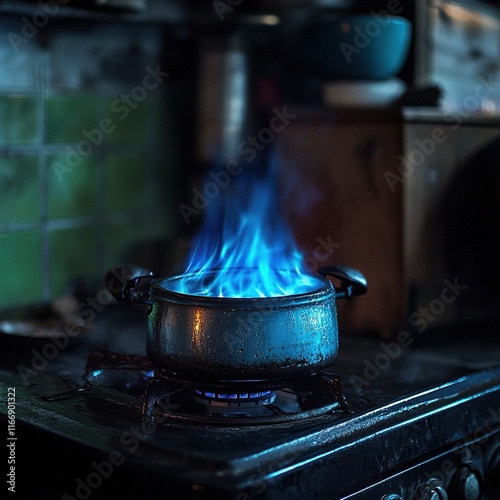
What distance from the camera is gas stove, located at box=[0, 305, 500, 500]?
1011mm

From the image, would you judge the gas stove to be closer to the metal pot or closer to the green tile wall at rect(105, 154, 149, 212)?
the metal pot

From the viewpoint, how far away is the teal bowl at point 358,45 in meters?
1.95

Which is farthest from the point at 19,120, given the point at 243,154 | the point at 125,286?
the point at 125,286

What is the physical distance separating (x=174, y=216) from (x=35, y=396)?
108 centimetres

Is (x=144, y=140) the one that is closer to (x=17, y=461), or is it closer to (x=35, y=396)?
(x=35, y=396)

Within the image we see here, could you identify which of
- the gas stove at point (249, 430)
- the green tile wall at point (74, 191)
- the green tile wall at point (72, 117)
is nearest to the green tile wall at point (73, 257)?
the green tile wall at point (74, 191)

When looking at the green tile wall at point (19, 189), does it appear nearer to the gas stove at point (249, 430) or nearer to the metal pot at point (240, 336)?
the gas stove at point (249, 430)

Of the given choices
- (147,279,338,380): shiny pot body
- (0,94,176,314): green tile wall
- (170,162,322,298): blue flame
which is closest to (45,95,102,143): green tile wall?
(0,94,176,314): green tile wall

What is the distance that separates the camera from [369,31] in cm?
195

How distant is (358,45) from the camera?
197 cm

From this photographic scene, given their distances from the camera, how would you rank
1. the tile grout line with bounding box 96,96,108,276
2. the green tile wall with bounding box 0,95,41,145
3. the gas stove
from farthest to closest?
the tile grout line with bounding box 96,96,108,276 → the green tile wall with bounding box 0,95,41,145 → the gas stove

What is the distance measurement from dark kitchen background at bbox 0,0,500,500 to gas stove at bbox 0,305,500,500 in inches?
7.4

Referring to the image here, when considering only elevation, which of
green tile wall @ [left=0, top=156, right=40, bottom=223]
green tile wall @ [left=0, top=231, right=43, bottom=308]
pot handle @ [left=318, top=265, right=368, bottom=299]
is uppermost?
green tile wall @ [left=0, top=156, right=40, bottom=223]

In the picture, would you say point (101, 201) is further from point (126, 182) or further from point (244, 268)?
point (244, 268)
